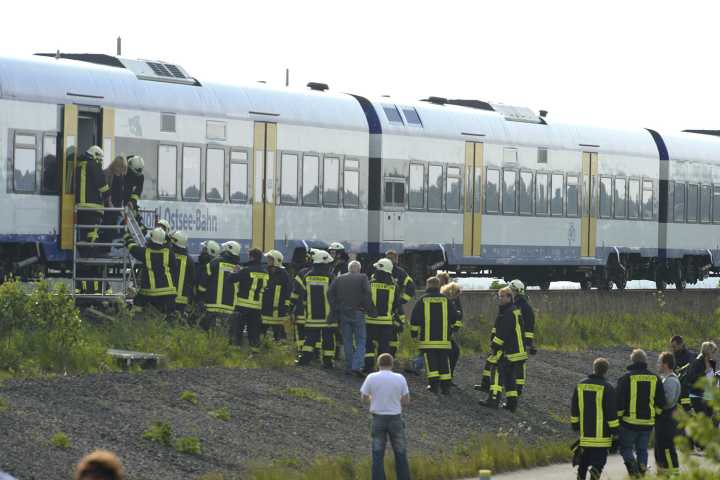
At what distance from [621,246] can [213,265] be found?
1716 centimetres

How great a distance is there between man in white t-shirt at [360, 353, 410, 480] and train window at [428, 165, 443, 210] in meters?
15.8

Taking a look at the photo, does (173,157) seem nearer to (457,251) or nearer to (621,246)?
(457,251)

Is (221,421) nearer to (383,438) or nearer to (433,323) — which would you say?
(383,438)

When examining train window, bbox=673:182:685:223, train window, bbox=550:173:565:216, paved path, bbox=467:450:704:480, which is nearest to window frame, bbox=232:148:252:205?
paved path, bbox=467:450:704:480

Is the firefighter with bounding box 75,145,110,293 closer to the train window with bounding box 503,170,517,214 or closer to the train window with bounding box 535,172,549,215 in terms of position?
the train window with bounding box 503,170,517,214

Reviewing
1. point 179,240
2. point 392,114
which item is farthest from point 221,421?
point 392,114

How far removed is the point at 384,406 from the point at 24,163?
944cm

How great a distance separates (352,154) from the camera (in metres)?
28.3

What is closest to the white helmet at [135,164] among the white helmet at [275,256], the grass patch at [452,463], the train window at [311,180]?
the white helmet at [275,256]

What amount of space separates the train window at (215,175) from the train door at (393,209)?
422cm

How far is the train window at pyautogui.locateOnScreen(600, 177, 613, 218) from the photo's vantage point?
35.1 m

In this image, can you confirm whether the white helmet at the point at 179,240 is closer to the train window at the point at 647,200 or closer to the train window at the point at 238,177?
the train window at the point at 238,177

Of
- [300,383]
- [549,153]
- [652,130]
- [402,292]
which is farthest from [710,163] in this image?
[300,383]

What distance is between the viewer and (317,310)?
1977cm
